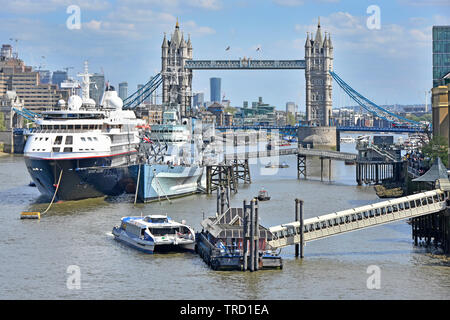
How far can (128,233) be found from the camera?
4094cm

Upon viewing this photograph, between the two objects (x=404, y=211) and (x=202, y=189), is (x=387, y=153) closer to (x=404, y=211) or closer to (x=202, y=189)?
(x=202, y=189)

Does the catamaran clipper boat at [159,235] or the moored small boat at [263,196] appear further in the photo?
the moored small boat at [263,196]

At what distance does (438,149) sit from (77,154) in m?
24.2

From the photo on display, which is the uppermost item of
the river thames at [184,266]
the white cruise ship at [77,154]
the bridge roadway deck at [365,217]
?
the white cruise ship at [77,154]

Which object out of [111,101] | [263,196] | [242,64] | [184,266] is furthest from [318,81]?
[184,266]

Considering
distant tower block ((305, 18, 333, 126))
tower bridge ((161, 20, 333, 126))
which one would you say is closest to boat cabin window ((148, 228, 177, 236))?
tower bridge ((161, 20, 333, 126))

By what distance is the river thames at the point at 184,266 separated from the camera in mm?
31672

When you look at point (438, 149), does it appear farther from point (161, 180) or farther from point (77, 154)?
point (77, 154)

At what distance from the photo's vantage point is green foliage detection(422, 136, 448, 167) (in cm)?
5547

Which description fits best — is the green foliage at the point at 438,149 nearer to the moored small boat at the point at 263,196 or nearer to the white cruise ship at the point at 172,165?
the moored small boat at the point at 263,196

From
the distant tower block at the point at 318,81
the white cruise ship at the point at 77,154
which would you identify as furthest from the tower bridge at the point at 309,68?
the white cruise ship at the point at 77,154

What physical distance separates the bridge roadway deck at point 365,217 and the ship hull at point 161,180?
2110cm

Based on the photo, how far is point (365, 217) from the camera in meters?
38.2
